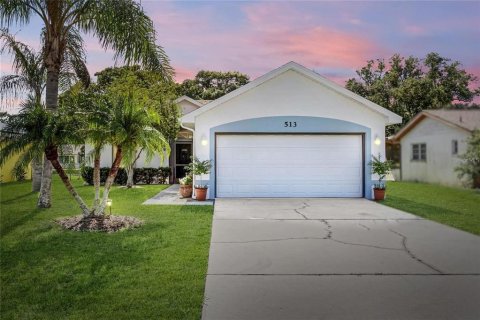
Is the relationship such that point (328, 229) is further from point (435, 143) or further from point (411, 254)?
point (435, 143)

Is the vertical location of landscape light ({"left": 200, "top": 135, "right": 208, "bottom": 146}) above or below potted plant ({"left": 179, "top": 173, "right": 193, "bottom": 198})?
above

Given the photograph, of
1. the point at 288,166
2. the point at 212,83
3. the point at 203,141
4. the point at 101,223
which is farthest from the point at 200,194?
the point at 212,83

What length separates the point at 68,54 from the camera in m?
11.3

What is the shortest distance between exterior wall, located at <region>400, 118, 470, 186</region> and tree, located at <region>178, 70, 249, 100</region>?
1273 inches

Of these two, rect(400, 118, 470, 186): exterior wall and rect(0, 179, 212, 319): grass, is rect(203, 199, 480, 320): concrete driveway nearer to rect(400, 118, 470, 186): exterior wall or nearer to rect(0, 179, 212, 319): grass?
rect(0, 179, 212, 319): grass

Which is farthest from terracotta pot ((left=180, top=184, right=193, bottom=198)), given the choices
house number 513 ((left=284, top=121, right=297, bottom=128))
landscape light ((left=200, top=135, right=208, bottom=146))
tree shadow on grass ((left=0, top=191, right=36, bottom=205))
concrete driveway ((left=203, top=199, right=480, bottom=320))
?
Answer: tree shadow on grass ((left=0, top=191, right=36, bottom=205))

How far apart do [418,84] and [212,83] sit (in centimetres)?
3416

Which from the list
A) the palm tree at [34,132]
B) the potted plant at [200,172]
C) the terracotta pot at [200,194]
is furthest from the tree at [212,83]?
the palm tree at [34,132]

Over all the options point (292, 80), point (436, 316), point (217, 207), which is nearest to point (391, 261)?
point (436, 316)

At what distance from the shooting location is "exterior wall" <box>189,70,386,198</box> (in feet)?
36.8

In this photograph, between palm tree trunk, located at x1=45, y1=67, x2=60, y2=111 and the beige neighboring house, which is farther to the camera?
palm tree trunk, located at x1=45, y1=67, x2=60, y2=111

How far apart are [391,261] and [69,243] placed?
15.4ft

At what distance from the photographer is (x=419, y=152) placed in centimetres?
208

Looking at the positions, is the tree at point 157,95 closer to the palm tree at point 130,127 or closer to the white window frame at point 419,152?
the palm tree at point 130,127
